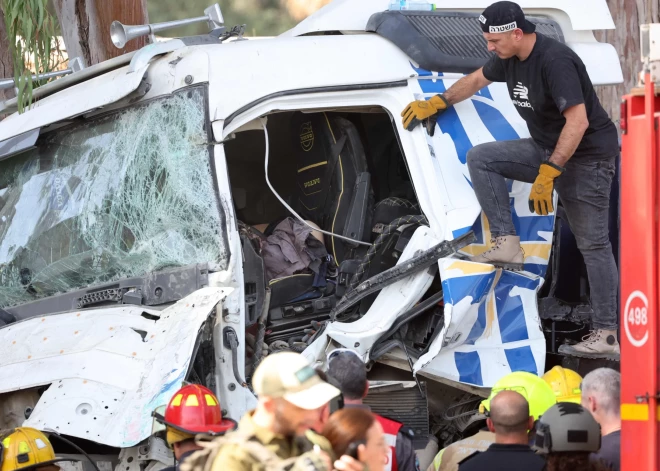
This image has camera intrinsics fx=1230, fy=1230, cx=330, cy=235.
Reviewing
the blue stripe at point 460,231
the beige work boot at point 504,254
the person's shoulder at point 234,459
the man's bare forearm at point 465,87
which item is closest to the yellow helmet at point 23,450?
the person's shoulder at point 234,459

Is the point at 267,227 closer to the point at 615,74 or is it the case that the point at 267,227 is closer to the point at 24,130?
the point at 24,130

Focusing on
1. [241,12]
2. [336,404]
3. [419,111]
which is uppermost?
[241,12]

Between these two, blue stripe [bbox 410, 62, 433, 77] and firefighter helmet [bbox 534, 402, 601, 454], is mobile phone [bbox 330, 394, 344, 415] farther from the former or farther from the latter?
blue stripe [bbox 410, 62, 433, 77]

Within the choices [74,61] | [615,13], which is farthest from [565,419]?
[615,13]

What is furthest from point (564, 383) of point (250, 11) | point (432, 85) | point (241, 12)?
point (250, 11)

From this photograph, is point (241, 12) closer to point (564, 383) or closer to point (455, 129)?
point (455, 129)

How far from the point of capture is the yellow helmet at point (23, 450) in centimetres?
553

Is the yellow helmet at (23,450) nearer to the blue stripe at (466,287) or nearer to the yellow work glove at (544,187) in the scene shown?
the blue stripe at (466,287)

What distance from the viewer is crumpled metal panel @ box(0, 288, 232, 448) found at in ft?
18.6

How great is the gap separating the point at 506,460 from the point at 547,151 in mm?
2538

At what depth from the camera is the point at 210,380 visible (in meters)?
6.10

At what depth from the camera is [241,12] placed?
86.7 feet

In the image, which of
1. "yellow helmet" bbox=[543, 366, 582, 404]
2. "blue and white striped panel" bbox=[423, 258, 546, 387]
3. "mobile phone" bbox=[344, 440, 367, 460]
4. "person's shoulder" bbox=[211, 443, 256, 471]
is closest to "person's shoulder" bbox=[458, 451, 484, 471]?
"mobile phone" bbox=[344, 440, 367, 460]

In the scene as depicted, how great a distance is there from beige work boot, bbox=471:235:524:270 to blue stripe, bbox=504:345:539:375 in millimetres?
451
